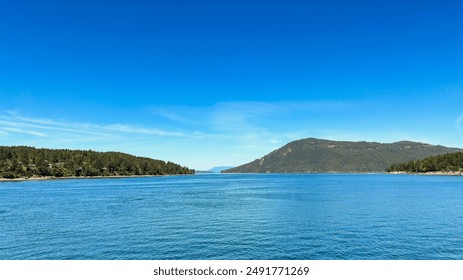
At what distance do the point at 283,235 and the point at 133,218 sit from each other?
33932 mm

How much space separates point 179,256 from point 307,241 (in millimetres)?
19288

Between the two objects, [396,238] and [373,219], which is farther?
[373,219]

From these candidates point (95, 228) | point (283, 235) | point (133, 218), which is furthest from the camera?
point (133, 218)

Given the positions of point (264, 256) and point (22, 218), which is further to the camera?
point (22, 218)

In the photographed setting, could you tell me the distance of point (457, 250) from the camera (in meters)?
43.7

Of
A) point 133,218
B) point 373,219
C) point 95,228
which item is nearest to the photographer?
point 95,228

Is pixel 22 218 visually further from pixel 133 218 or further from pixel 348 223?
pixel 348 223

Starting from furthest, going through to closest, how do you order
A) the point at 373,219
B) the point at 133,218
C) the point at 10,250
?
the point at 133,218 < the point at 373,219 < the point at 10,250

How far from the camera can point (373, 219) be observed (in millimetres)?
66688
